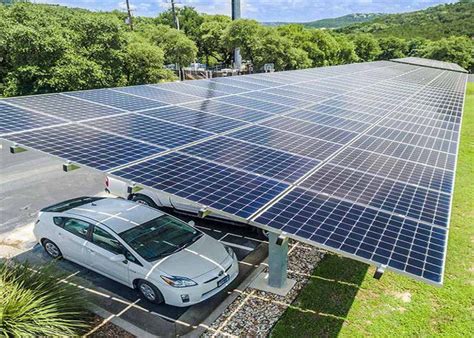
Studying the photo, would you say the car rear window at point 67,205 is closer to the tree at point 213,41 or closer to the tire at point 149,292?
the tire at point 149,292

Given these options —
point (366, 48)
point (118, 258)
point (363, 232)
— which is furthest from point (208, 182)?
point (366, 48)

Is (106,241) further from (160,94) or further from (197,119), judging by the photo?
(160,94)

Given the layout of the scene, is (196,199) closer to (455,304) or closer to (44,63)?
(455,304)

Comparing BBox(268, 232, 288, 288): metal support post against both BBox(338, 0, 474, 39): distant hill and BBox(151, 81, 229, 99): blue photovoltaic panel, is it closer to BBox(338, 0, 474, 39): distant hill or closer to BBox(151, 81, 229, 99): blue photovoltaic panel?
BBox(151, 81, 229, 99): blue photovoltaic panel

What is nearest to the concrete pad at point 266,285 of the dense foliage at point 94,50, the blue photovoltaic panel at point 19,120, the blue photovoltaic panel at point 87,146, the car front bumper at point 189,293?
the car front bumper at point 189,293

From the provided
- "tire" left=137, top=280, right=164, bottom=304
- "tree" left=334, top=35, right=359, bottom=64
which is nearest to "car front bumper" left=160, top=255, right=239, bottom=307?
"tire" left=137, top=280, right=164, bottom=304
